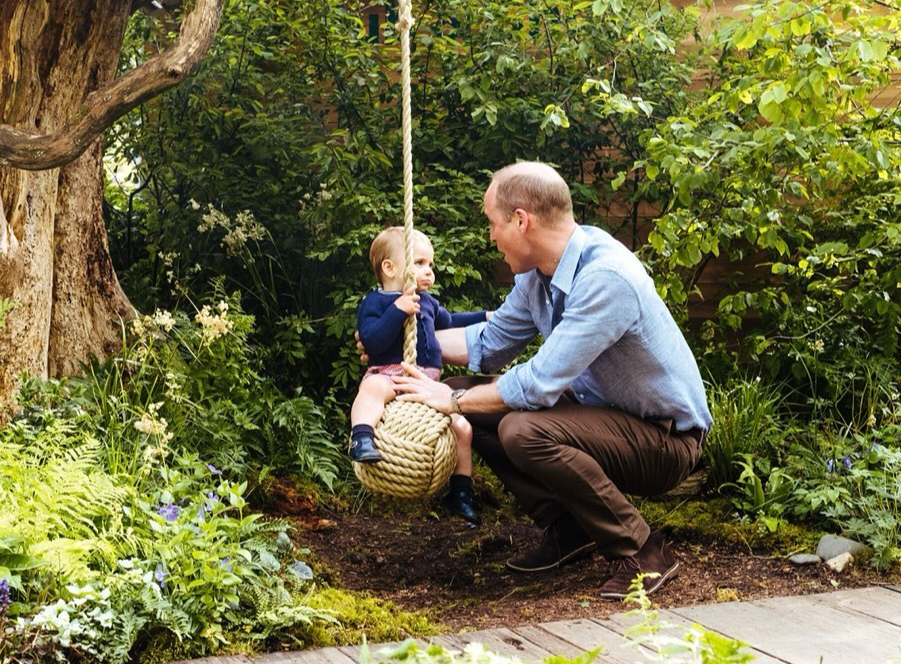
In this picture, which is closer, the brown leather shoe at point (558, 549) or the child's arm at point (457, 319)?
the brown leather shoe at point (558, 549)

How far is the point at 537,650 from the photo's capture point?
2652mm

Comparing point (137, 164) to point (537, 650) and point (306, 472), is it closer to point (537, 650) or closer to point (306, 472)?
point (306, 472)

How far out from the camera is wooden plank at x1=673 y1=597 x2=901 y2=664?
8.68 feet

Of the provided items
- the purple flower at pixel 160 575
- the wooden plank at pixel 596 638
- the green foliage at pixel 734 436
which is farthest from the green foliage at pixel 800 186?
the purple flower at pixel 160 575

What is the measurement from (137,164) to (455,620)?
4.45 m

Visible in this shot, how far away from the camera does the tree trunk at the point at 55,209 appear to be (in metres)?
4.43

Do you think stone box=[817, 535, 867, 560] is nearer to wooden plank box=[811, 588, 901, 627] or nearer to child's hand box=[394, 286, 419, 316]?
wooden plank box=[811, 588, 901, 627]

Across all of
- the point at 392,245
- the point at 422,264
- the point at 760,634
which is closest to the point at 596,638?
the point at 760,634

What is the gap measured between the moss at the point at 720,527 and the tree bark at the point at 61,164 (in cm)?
274

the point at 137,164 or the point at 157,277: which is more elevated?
the point at 137,164

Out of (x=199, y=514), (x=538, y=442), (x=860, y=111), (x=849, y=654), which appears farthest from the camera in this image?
(x=860, y=111)

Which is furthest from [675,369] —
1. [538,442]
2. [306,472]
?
[306,472]

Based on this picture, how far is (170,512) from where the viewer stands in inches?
123

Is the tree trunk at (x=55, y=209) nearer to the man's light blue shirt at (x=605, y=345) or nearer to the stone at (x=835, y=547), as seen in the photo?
the man's light blue shirt at (x=605, y=345)
